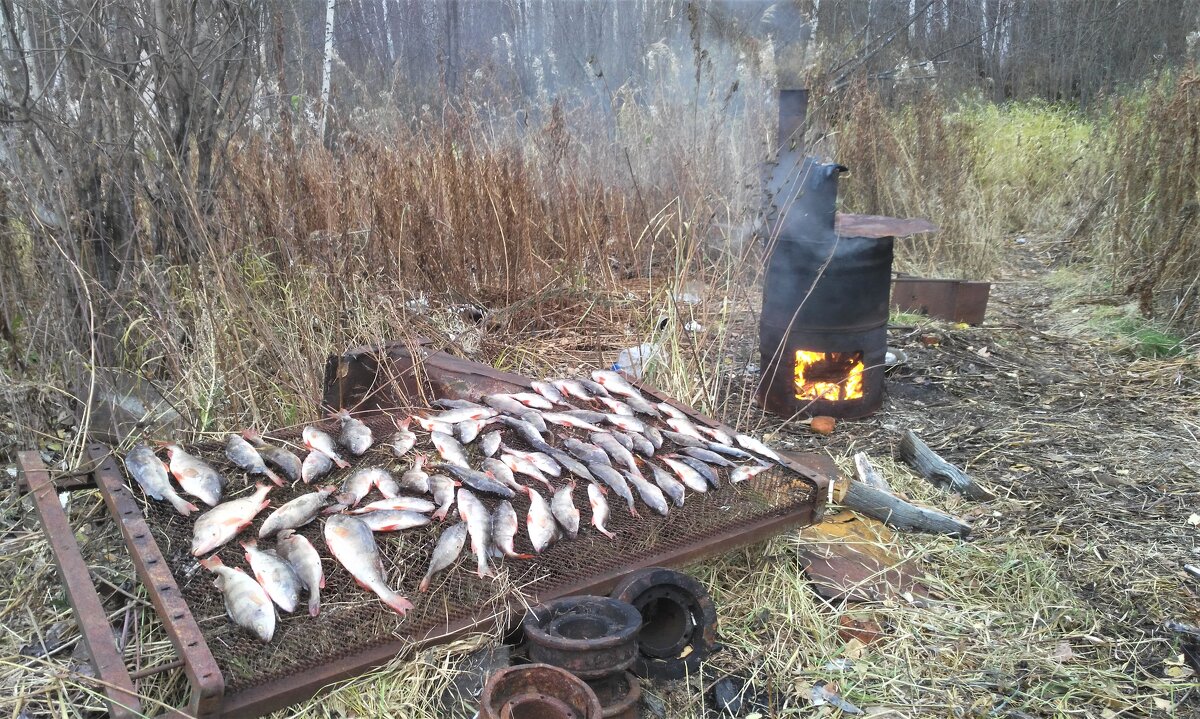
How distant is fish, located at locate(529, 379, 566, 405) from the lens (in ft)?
13.4

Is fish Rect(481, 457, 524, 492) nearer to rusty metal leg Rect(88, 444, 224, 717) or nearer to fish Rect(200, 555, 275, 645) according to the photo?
fish Rect(200, 555, 275, 645)

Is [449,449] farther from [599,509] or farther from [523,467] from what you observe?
[599,509]

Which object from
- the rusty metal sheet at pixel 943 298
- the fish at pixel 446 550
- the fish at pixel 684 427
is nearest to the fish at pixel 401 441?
the fish at pixel 446 550

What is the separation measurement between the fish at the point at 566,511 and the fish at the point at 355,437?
0.86 metres

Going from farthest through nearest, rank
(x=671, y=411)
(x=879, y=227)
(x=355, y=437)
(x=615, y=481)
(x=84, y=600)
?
(x=879, y=227)
(x=671, y=411)
(x=355, y=437)
(x=615, y=481)
(x=84, y=600)

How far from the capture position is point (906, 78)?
40.4 ft

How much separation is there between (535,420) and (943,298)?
19.3 feet

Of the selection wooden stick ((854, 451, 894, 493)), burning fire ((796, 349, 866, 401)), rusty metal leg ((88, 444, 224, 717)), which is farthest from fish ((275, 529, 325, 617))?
burning fire ((796, 349, 866, 401))

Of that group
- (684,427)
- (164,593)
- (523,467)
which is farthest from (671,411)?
(164,593)

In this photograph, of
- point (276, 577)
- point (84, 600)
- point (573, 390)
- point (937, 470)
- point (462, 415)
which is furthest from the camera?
point (937, 470)

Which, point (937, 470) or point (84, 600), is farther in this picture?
point (937, 470)

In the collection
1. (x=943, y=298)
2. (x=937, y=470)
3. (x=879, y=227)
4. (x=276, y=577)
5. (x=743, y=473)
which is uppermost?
(x=879, y=227)

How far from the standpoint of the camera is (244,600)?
8.26 feet

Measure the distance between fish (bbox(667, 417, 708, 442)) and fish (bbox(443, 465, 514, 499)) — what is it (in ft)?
3.33
